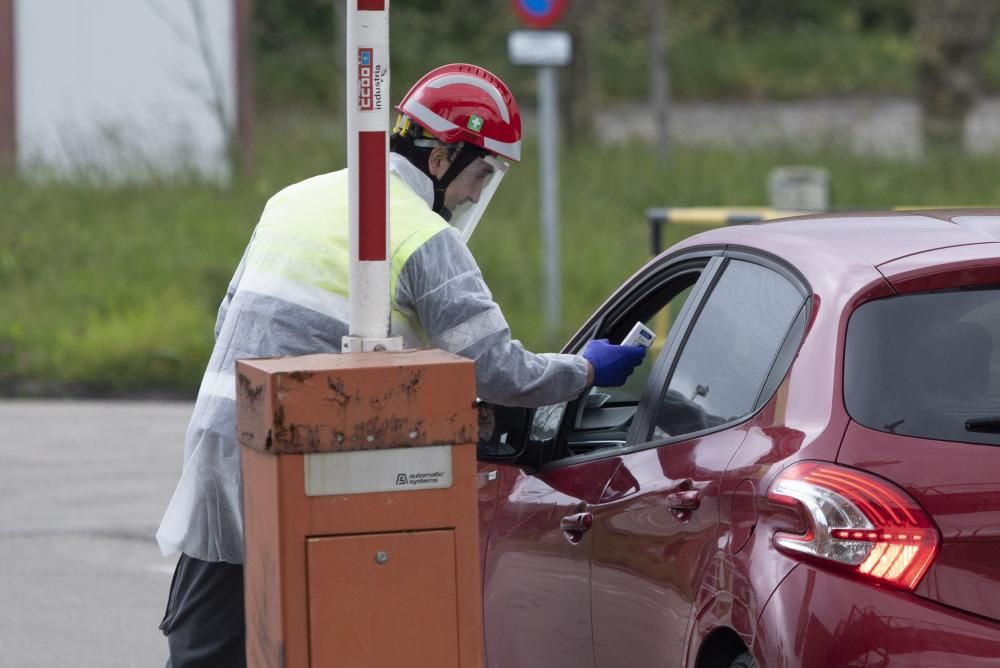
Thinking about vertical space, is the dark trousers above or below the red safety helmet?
below

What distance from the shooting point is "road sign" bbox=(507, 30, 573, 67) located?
1238 cm

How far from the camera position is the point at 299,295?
4.05 metres

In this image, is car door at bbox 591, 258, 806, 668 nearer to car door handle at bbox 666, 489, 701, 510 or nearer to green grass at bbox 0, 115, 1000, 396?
car door handle at bbox 666, 489, 701, 510

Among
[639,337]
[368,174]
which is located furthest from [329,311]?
[639,337]

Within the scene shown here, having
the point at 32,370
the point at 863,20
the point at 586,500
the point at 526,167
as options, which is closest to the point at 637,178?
the point at 526,167

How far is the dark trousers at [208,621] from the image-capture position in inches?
164

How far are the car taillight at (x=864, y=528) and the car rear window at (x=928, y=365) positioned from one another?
15 centimetres

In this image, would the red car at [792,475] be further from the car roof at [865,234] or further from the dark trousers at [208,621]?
the dark trousers at [208,621]

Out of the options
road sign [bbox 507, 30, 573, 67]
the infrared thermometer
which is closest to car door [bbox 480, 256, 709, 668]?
the infrared thermometer

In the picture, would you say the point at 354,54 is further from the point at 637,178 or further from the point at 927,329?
the point at 637,178

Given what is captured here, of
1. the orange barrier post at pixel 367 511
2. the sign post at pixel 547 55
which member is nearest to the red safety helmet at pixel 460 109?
the orange barrier post at pixel 367 511

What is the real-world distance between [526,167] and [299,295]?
1614cm

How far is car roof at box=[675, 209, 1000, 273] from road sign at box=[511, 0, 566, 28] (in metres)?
8.40

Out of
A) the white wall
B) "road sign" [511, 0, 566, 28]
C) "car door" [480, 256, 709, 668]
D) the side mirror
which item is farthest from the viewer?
the white wall
